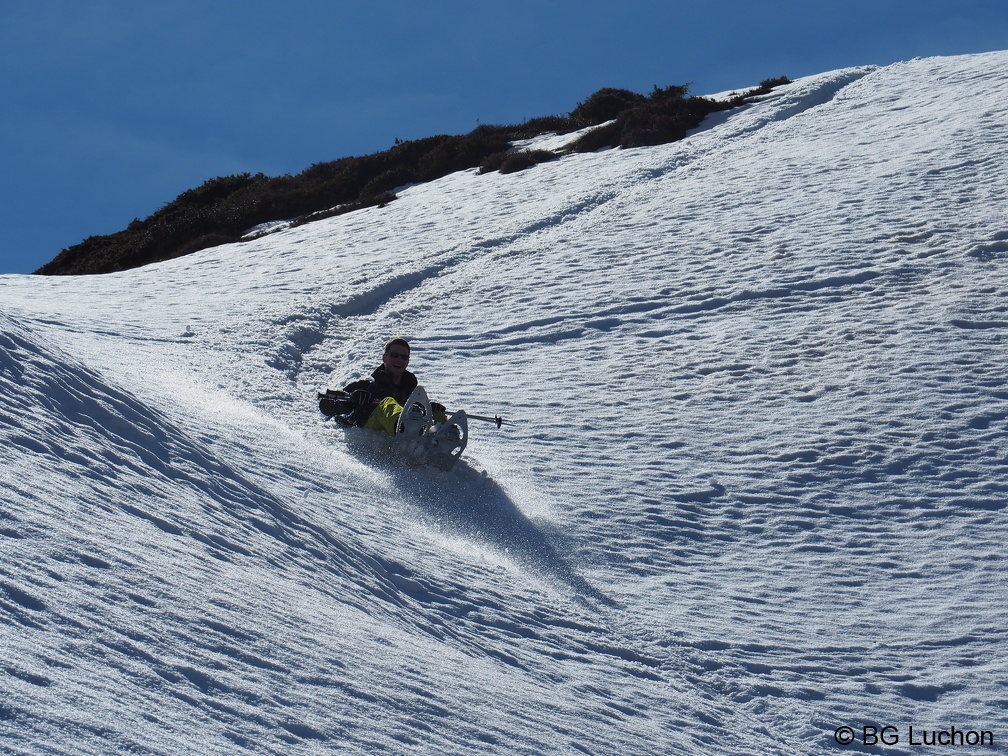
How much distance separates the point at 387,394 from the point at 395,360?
352mm

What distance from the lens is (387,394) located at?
9.51 meters

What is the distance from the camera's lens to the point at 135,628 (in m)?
3.88

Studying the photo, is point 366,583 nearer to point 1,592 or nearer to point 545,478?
point 1,592

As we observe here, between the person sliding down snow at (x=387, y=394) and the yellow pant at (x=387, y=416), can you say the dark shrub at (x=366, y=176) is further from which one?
the yellow pant at (x=387, y=416)

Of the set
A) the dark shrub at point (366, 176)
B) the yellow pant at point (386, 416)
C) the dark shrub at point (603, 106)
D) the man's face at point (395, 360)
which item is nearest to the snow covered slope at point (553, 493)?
the yellow pant at point (386, 416)

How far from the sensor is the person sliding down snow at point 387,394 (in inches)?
352

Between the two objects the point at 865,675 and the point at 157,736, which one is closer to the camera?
the point at 157,736

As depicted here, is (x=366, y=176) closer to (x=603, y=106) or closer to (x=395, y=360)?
(x=603, y=106)

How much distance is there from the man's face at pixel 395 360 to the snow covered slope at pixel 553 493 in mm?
881

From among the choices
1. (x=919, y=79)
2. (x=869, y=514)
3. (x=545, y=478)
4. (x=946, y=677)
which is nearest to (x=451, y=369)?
(x=545, y=478)

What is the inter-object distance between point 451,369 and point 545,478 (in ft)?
11.8

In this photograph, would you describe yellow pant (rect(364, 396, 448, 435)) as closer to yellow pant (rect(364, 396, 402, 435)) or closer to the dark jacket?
Answer: yellow pant (rect(364, 396, 402, 435))

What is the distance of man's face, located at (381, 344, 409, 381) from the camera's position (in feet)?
30.8

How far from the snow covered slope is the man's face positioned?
881 mm
